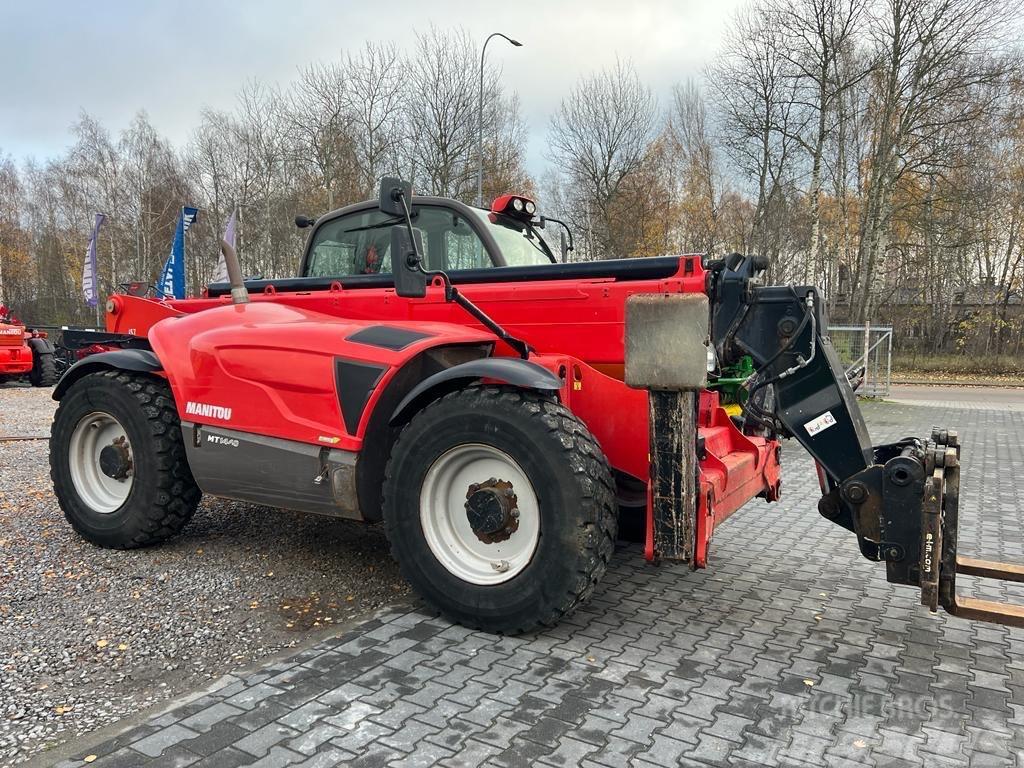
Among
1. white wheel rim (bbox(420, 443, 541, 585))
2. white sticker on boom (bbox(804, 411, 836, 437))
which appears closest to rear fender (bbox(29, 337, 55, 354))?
white wheel rim (bbox(420, 443, 541, 585))

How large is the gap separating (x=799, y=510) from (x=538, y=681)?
4227mm

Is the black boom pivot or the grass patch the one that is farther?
the grass patch

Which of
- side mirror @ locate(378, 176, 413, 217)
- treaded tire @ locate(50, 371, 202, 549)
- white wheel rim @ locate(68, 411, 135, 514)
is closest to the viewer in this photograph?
side mirror @ locate(378, 176, 413, 217)

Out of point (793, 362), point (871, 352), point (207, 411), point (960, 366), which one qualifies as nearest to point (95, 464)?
point (207, 411)

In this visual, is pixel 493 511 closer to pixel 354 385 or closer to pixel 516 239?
pixel 354 385

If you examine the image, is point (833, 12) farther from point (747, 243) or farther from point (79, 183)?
point (79, 183)

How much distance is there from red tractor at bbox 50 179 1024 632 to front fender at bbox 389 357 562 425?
13mm

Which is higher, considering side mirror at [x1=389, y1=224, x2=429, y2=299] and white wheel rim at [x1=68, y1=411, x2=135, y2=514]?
side mirror at [x1=389, y1=224, x2=429, y2=299]

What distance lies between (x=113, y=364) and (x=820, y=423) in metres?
4.26

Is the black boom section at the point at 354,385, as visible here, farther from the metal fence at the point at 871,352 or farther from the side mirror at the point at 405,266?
the metal fence at the point at 871,352

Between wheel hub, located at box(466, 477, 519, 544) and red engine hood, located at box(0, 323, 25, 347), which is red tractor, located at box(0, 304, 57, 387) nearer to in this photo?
red engine hood, located at box(0, 323, 25, 347)

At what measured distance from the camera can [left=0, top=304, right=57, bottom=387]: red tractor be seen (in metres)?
16.8

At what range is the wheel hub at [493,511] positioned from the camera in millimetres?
3420

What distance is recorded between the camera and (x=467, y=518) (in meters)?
3.56
